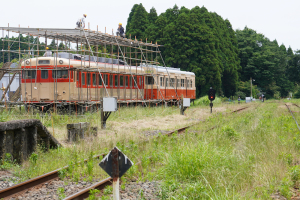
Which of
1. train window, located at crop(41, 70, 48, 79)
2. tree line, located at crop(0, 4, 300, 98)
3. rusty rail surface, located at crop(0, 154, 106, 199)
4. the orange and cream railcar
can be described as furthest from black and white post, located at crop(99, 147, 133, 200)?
tree line, located at crop(0, 4, 300, 98)

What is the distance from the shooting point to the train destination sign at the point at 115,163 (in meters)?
4.87

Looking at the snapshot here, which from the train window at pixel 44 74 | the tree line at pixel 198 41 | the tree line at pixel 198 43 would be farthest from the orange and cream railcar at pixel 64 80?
the tree line at pixel 198 41

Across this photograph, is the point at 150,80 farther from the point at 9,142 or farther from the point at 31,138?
the point at 9,142

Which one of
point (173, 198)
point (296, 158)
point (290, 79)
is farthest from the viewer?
point (290, 79)

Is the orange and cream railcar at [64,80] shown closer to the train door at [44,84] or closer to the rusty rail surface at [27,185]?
the train door at [44,84]

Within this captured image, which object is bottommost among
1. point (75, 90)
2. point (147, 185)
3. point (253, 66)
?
point (147, 185)

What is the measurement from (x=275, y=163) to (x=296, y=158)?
1.19m

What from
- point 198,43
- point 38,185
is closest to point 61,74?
point 38,185

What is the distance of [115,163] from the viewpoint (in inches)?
192

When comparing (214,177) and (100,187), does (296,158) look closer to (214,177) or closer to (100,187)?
(214,177)

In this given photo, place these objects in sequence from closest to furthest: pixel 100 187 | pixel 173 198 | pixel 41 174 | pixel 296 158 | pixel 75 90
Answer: pixel 173 198
pixel 100 187
pixel 41 174
pixel 296 158
pixel 75 90

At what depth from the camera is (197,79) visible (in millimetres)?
45500

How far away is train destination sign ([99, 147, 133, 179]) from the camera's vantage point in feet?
16.0

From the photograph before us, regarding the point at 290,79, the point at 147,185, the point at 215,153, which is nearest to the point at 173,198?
the point at 147,185
